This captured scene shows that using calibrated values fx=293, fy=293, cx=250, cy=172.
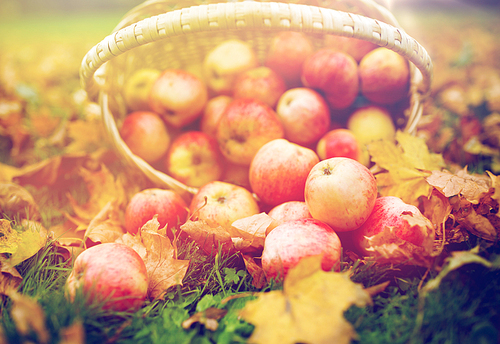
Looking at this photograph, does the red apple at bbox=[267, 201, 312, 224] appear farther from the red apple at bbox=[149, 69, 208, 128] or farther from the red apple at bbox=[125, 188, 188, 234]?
the red apple at bbox=[149, 69, 208, 128]

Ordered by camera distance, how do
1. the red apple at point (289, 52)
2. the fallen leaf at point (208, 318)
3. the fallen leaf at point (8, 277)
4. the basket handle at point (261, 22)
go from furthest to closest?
the red apple at point (289, 52) → the basket handle at point (261, 22) → the fallen leaf at point (8, 277) → the fallen leaf at point (208, 318)

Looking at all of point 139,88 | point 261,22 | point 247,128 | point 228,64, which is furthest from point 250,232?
point 139,88

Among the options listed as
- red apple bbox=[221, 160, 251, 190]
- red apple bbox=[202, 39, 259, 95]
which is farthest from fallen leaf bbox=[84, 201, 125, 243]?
red apple bbox=[202, 39, 259, 95]

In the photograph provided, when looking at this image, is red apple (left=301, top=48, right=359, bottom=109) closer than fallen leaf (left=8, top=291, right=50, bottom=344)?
No

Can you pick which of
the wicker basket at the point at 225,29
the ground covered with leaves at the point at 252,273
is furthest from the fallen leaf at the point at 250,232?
the wicker basket at the point at 225,29

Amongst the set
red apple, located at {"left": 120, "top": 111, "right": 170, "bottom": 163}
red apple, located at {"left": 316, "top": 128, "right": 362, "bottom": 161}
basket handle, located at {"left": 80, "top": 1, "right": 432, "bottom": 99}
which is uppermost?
basket handle, located at {"left": 80, "top": 1, "right": 432, "bottom": 99}

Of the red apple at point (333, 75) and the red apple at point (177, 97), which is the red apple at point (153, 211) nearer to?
the red apple at point (177, 97)

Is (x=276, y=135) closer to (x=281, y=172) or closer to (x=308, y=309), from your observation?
(x=281, y=172)
